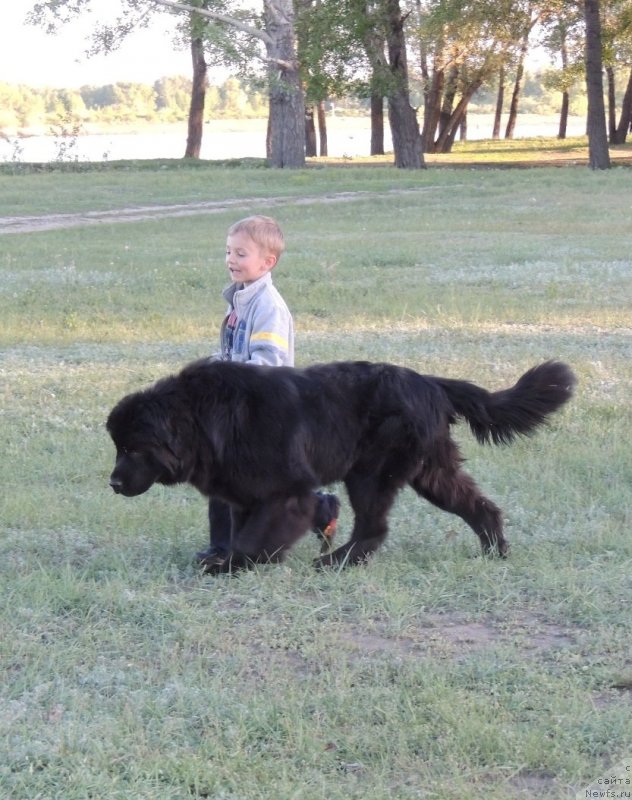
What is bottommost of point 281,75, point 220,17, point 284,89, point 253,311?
point 253,311

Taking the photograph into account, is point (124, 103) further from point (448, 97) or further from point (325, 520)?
point (325, 520)

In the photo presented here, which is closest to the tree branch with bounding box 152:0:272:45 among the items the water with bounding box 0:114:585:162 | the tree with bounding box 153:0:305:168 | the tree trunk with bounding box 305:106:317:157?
the tree with bounding box 153:0:305:168

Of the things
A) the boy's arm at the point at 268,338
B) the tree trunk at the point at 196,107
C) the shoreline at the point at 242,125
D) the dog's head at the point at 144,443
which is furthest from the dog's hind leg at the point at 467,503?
the shoreline at the point at 242,125

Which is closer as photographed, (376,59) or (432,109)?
(376,59)

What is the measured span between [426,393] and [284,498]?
812 millimetres

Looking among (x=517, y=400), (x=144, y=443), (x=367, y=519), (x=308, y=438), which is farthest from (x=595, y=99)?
(x=144, y=443)

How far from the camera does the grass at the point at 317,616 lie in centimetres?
336

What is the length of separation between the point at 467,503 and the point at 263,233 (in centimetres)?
160

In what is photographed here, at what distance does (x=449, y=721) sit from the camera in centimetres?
356

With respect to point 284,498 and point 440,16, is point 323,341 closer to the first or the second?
point 284,498

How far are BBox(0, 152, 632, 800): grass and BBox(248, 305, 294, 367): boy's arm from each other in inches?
38.1

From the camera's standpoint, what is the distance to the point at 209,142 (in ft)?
248

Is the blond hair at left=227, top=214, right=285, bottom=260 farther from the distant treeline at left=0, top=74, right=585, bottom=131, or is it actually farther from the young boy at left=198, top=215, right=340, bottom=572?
the distant treeline at left=0, top=74, right=585, bottom=131

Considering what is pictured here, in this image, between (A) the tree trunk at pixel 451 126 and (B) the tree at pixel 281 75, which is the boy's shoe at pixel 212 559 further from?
(A) the tree trunk at pixel 451 126
